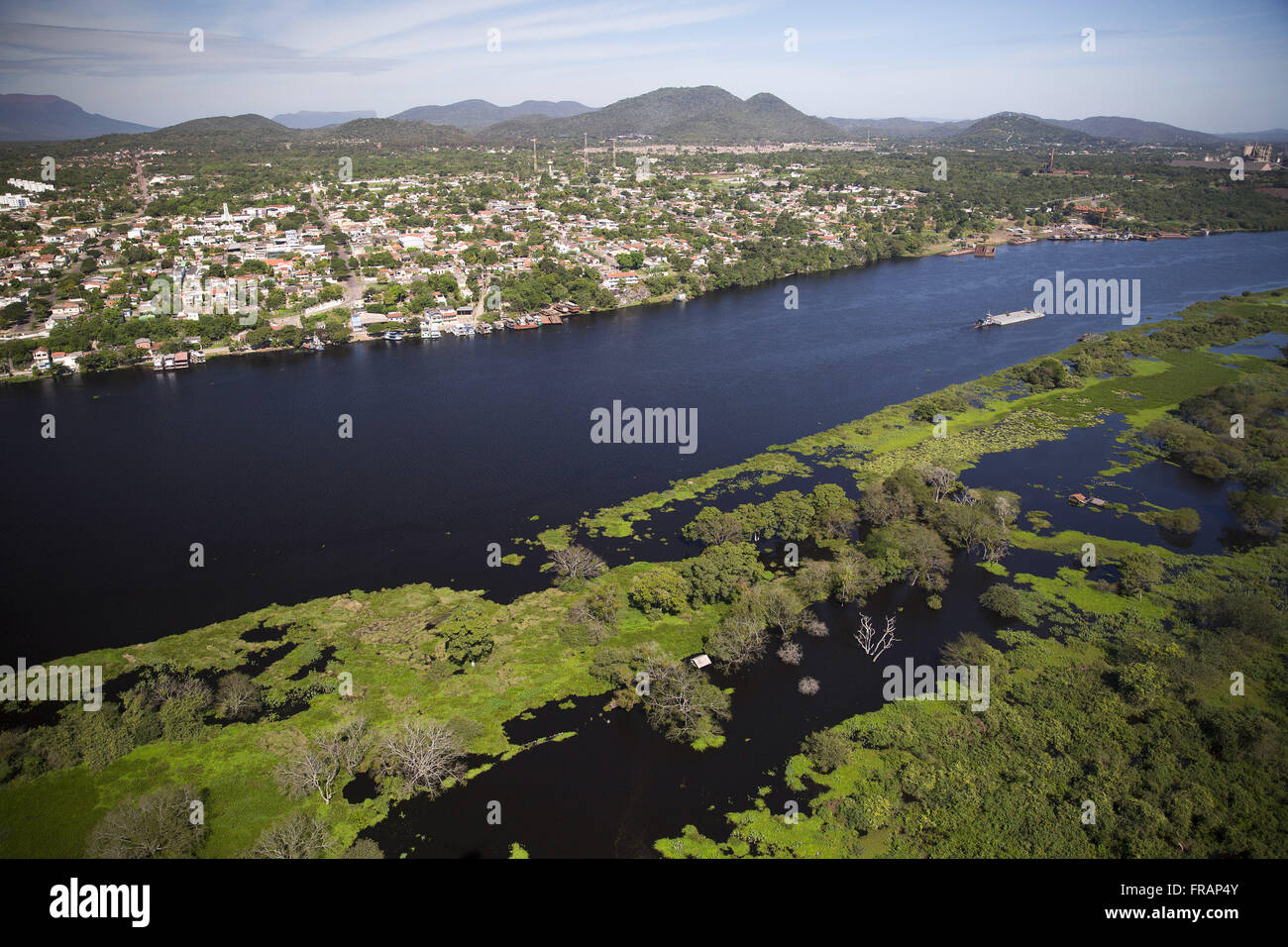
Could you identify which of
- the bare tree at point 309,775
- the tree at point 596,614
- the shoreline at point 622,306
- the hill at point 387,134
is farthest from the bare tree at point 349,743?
the hill at point 387,134

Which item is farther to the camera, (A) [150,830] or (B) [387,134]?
(B) [387,134]

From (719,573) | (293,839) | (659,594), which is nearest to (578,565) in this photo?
(659,594)

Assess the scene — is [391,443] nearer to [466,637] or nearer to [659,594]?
[466,637]

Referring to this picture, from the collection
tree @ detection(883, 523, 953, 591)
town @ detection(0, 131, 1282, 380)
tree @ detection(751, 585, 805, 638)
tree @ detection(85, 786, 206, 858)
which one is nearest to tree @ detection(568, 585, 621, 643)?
tree @ detection(751, 585, 805, 638)

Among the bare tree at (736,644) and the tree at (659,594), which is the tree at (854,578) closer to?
the bare tree at (736,644)

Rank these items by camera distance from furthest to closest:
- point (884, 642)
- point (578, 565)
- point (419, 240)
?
point (419, 240), point (578, 565), point (884, 642)

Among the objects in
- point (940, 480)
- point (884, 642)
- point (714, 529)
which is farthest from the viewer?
point (940, 480)
